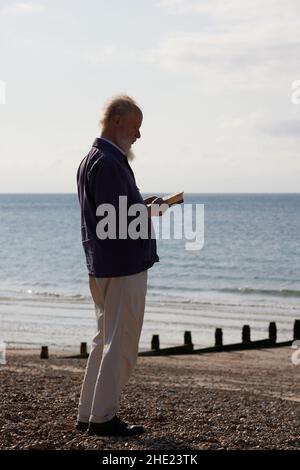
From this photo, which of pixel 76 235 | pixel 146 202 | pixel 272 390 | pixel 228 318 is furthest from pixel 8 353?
pixel 76 235

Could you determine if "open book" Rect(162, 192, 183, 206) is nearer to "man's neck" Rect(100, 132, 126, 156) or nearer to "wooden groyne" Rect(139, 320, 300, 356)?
"man's neck" Rect(100, 132, 126, 156)

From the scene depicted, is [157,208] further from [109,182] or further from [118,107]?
[118,107]

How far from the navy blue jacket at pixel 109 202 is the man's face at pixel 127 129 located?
0.09m

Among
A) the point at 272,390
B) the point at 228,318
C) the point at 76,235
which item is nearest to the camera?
the point at 272,390

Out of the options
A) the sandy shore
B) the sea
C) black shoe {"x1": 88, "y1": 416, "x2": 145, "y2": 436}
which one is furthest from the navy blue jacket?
the sandy shore

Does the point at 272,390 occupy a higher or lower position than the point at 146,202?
lower

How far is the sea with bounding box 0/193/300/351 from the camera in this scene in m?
23.8

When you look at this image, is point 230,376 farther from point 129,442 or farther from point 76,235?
point 76,235

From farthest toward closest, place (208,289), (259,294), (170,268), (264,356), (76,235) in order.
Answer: (76,235)
(170,268)
(208,289)
(259,294)
(264,356)

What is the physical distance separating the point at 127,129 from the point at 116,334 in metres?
1.28

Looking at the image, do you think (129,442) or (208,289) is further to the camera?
(208,289)

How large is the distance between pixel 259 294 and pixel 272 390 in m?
25.9

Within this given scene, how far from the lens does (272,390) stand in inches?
525

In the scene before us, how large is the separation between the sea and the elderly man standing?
73cm
